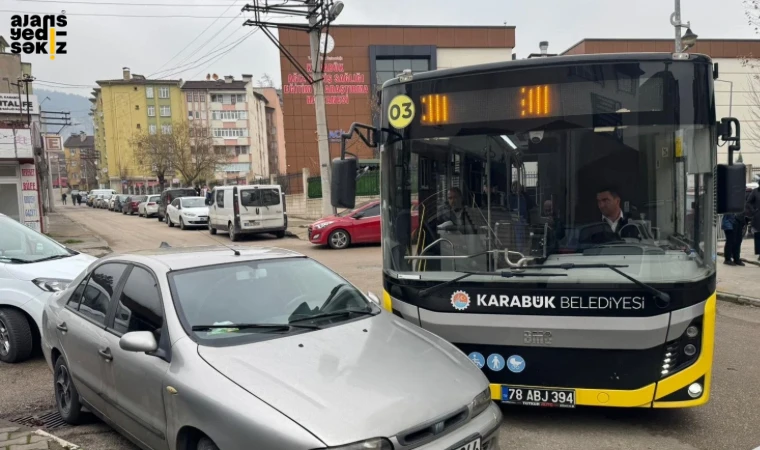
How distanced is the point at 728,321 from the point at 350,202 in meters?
6.20

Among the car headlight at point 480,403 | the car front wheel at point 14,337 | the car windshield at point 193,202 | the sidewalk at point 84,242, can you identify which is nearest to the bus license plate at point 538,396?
the car headlight at point 480,403

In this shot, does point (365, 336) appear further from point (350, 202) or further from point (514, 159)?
point (514, 159)

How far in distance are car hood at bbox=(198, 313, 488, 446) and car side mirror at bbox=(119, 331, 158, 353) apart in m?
0.37

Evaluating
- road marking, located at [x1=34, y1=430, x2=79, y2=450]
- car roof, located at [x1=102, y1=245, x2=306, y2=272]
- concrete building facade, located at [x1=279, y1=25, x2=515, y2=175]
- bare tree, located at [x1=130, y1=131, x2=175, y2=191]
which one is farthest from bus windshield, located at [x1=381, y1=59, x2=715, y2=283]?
bare tree, located at [x1=130, y1=131, x2=175, y2=191]

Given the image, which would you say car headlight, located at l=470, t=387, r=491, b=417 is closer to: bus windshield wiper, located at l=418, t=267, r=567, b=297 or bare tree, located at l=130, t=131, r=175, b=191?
bus windshield wiper, located at l=418, t=267, r=567, b=297

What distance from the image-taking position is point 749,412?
14.6ft

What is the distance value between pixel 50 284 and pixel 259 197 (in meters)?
13.9

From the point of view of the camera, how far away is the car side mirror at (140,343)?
329 cm

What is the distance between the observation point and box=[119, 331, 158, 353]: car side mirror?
3295mm

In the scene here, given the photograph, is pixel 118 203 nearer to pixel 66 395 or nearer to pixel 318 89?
pixel 318 89

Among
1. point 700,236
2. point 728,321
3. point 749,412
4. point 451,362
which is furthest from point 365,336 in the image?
point 728,321

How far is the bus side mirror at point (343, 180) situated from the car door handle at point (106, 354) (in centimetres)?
197

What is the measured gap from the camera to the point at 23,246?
700 cm

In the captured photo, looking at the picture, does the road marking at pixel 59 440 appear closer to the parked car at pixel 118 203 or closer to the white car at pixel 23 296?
the white car at pixel 23 296
